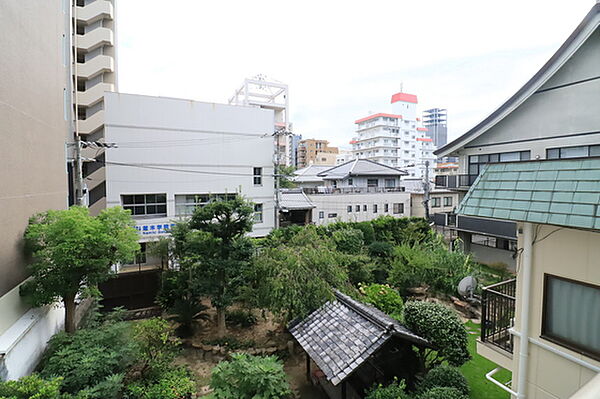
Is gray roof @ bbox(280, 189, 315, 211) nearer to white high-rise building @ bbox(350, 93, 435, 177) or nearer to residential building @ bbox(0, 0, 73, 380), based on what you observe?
residential building @ bbox(0, 0, 73, 380)

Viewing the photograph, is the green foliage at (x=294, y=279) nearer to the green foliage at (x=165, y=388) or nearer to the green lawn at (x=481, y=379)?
the green foliage at (x=165, y=388)

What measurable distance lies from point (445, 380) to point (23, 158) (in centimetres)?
950

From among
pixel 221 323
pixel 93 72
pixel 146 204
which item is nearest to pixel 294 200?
pixel 146 204

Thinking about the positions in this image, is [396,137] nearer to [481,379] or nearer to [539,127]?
[539,127]

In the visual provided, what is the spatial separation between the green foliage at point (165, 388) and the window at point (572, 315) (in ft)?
20.8

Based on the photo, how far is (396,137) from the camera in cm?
4781

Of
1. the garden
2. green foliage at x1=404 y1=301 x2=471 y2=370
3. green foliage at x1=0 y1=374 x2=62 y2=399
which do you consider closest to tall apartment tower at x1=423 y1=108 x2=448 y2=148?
the garden

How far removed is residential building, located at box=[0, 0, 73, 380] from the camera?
5.44 m

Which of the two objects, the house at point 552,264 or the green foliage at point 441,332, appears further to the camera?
the green foliage at point 441,332

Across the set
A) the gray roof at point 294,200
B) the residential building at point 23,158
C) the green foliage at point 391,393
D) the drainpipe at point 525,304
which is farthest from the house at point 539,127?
the residential building at point 23,158

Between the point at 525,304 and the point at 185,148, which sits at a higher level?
the point at 185,148

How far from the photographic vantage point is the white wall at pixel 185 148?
15.5 metres

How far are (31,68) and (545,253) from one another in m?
10.5

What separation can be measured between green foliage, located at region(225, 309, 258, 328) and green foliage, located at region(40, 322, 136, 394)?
3.64m
